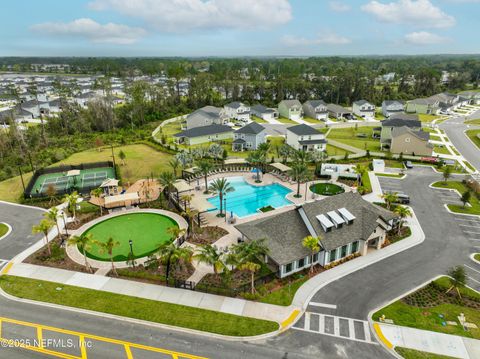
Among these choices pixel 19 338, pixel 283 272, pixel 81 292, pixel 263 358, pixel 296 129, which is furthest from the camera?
pixel 296 129

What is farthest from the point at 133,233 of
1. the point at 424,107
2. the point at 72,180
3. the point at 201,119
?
the point at 424,107

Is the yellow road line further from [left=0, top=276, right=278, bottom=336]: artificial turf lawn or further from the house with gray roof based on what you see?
the house with gray roof

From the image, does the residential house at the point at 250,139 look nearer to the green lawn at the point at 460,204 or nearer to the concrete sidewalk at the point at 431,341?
the green lawn at the point at 460,204

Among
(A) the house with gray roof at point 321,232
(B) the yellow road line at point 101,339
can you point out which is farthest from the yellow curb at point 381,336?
(B) the yellow road line at point 101,339

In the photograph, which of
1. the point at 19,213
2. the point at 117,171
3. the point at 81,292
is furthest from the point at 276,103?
the point at 81,292

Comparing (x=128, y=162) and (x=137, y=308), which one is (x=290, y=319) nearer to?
(x=137, y=308)

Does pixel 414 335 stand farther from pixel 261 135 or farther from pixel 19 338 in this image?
pixel 261 135

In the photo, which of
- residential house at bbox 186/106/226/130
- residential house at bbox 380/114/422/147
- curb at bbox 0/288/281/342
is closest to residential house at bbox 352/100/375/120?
residential house at bbox 380/114/422/147

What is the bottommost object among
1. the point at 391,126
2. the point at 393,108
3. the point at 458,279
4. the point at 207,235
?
the point at 207,235
